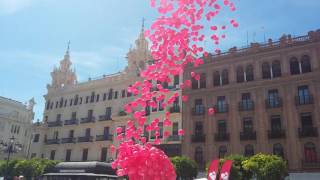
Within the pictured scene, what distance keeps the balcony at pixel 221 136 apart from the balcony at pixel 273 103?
4.73 metres

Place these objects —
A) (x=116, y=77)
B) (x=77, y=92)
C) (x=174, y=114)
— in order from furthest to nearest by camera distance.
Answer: (x=77, y=92) → (x=116, y=77) → (x=174, y=114)

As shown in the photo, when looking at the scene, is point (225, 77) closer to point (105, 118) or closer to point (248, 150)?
point (248, 150)

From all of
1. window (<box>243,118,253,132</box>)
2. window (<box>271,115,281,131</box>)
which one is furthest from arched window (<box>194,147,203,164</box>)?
window (<box>271,115,281,131</box>)

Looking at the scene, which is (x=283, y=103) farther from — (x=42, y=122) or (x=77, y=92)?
(x=42, y=122)

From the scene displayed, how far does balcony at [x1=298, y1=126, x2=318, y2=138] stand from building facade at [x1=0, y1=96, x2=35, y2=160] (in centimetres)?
4769

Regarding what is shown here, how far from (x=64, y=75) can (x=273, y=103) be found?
31109 millimetres

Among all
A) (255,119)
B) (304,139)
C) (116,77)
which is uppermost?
(116,77)

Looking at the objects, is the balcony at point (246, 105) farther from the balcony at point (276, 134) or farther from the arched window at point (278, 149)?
the arched window at point (278, 149)

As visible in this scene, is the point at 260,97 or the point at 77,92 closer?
the point at 260,97

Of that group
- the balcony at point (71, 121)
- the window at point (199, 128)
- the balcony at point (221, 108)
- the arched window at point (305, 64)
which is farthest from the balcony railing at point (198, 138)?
the balcony at point (71, 121)

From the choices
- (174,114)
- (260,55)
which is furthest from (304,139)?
(174,114)

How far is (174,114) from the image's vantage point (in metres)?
36.0

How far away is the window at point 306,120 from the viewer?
96.5 feet

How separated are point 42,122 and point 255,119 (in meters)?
29.9
